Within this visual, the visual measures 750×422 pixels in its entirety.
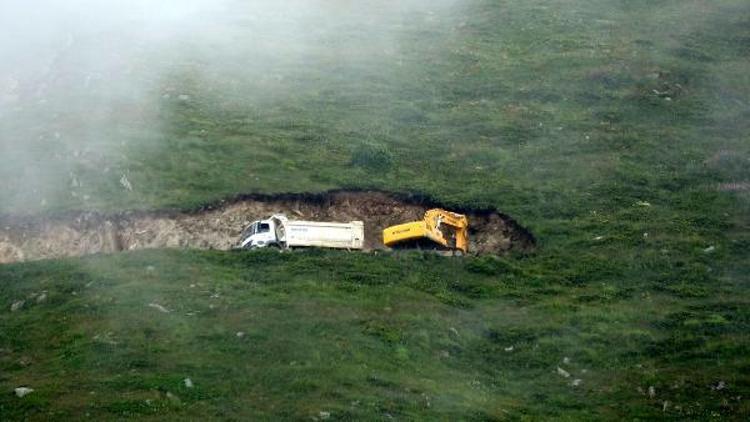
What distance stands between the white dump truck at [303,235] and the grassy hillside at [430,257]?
51.9 inches

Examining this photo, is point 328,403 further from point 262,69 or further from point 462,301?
point 262,69

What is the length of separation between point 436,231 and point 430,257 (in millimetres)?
1883

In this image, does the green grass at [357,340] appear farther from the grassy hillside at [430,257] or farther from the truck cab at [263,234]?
the truck cab at [263,234]

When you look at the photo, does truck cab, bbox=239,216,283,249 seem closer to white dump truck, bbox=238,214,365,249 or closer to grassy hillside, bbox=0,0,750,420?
white dump truck, bbox=238,214,365,249

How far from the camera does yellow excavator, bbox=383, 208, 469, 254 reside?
47.2 metres

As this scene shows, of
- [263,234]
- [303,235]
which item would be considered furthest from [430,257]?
[263,234]

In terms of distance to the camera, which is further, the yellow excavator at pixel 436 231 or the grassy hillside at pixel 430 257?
the yellow excavator at pixel 436 231

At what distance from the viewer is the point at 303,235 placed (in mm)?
47031

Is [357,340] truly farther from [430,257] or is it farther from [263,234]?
[263,234]

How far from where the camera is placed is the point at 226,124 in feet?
193

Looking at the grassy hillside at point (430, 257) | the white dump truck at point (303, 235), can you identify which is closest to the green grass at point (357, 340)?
the grassy hillside at point (430, 257)

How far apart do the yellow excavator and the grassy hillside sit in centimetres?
167

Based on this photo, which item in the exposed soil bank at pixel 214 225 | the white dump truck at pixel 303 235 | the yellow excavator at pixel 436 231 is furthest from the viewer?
the exposed soil bank at pixel 214 225

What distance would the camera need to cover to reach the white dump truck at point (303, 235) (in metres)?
46.9
